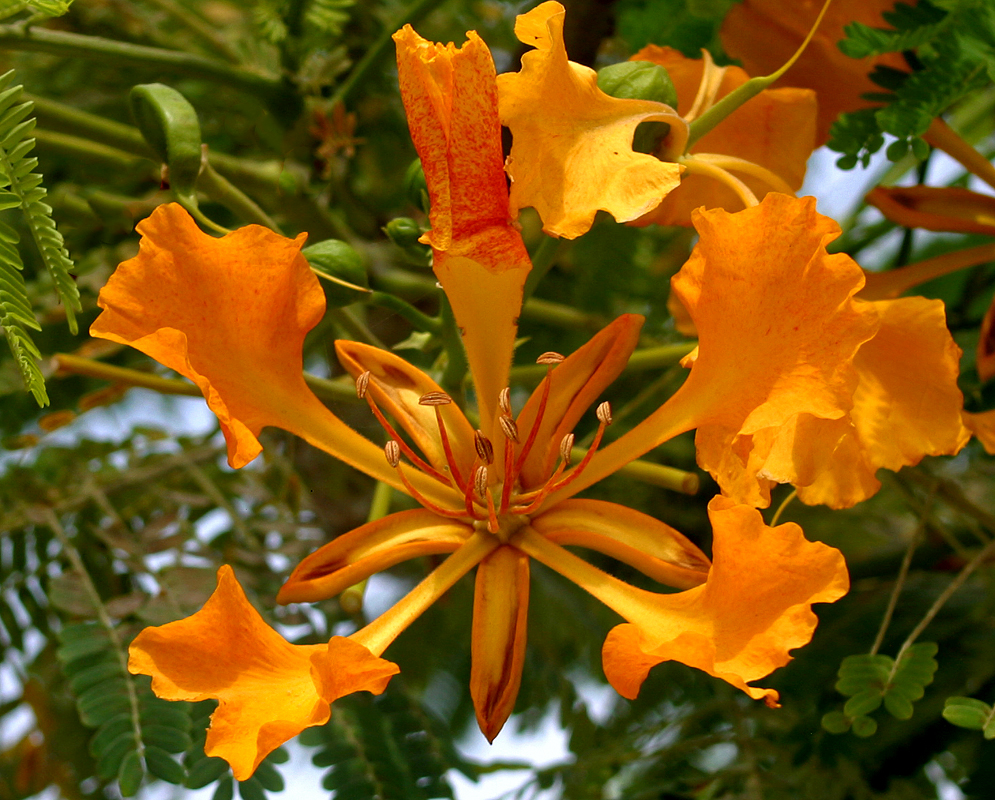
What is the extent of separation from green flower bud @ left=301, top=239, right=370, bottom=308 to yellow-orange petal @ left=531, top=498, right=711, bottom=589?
0.84 feet

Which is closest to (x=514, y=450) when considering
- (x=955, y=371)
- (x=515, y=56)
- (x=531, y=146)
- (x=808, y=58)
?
(x=531, y=146)

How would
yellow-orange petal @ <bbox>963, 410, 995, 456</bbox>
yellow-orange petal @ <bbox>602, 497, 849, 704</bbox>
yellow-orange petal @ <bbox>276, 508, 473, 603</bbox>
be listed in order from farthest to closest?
1. yellow-orange petal @ <bbox>963, 410, 995, 456</bbox>
2. yellow-orange petal @ <bbox>276, 508, 473, 603</bbox>
3. yellow-orange petal @ <bbox>602, 497, 849, 704</bbox>

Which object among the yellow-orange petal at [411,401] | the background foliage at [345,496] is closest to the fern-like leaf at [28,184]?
the background foliage at [345,496]

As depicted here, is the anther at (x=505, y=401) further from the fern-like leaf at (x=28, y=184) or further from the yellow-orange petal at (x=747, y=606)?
the fern-like leaf at (x=28, y=184)

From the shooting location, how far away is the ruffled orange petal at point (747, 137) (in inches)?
40.6

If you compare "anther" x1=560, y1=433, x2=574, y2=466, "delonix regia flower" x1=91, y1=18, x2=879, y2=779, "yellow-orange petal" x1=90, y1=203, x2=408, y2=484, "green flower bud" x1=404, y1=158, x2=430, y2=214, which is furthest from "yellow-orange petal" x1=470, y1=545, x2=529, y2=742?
"green flower bud" x1=404, y1=158, x2=430, y2=214

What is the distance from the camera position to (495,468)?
0.95 m

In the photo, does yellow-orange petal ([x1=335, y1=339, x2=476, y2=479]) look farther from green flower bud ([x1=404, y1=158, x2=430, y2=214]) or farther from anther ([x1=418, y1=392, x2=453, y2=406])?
green flower bud ([x1=404, y1=158, x2=430, y2=214])

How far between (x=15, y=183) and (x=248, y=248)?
6.7 inches

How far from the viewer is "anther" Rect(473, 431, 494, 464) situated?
914mm

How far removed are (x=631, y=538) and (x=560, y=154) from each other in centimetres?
30

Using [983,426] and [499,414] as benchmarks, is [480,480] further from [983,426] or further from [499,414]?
[983,426]

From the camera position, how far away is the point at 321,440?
902 millimetres

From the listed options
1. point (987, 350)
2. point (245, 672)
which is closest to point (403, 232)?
point (245, 672)
